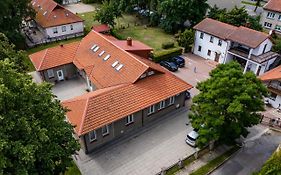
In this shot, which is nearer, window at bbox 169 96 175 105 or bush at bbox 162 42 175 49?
window at bbox 169 96 175 105

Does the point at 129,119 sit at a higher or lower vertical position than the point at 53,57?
lower

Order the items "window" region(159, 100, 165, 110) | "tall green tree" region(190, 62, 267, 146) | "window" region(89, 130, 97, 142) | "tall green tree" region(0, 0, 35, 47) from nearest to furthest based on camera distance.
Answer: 1. "tall green tree" region(190, 62, 267, 146)
2. "window" region(89, 130, 97, 142)
3. "window" region(159, 100, 165, 110)
4. "tall green tree" region(0, 0, 35, 47)

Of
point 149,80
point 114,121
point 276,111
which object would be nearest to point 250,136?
point 276,111

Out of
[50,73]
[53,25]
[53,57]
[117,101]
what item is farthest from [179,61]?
[53,25]

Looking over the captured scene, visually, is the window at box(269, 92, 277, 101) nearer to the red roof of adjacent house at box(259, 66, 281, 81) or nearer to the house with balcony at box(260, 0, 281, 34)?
the red roof of adjacent house at box(259, 66, 281, 81)

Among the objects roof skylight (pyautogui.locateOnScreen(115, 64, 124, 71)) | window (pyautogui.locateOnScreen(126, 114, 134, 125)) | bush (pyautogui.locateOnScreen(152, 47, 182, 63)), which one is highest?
roof skylight (pyautogui.locateOnScreen(115, 64, 124, 71))

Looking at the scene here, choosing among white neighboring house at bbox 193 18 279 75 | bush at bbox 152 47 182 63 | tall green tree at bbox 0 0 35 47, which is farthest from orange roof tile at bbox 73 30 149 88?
white neighboring house at bbox 193 18 279 75

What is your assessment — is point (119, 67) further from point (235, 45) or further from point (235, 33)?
point (235, 45)
